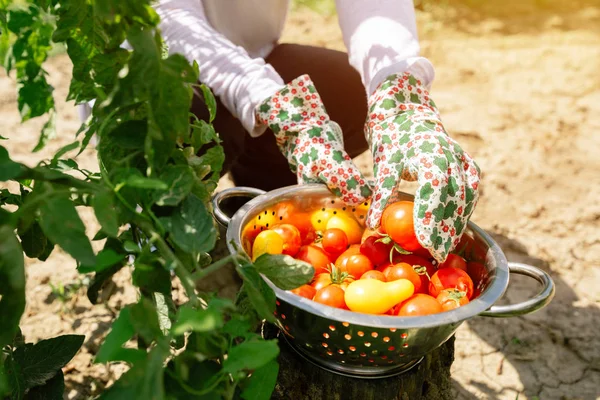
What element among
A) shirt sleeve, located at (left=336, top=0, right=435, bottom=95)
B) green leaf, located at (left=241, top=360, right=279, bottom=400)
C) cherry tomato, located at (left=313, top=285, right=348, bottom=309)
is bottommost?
cherry tomato, located at (left=313, top=285, right=348, bottom=309)

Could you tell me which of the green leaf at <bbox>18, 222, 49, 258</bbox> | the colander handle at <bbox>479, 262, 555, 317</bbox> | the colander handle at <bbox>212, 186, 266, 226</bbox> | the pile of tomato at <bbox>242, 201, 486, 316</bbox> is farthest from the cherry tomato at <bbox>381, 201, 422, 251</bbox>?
the green leaf at <bbox>18, 222, 49, 258</bbox>

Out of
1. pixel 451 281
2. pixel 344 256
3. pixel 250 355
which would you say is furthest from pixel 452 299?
pixel 250 355

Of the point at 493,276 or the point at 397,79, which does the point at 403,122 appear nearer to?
the point at 397,79

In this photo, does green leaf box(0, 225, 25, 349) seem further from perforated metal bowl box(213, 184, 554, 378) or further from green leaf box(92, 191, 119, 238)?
perforated metal bowl box(213, 184, 554, 378)

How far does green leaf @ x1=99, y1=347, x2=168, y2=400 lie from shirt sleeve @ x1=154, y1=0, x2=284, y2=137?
42.1 inches

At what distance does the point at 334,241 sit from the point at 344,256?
5cm

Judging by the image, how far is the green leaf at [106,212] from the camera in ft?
1.98

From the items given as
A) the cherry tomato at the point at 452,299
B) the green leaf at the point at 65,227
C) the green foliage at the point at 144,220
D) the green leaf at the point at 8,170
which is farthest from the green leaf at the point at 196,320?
the cherry tomato at the point at 452,299

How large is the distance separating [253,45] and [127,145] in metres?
1.54

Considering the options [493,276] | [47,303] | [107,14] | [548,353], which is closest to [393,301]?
[493,276]

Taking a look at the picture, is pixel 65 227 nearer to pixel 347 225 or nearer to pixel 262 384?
pixel 262 384

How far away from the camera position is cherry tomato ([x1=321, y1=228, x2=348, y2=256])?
139cm

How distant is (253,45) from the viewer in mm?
2162

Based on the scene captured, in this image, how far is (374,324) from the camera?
3.33 ft
